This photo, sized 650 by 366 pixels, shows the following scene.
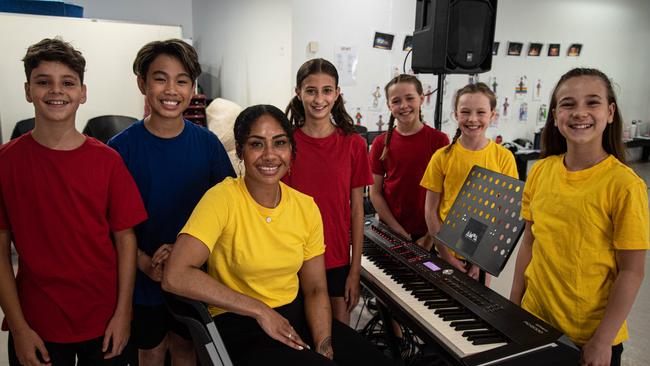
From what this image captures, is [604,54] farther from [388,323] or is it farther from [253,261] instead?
[253,261]

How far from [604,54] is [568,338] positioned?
21.8 ft

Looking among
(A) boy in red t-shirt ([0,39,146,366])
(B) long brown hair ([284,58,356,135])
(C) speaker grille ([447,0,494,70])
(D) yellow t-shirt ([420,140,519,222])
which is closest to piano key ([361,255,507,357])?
(D) yellow t-shirt ([420,140,519,222])

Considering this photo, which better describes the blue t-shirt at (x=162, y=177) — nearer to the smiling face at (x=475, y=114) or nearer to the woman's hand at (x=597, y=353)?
the smiling face at (x=475, y=114)

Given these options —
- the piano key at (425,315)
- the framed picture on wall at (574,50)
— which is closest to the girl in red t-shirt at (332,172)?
the piano key at (425,315)

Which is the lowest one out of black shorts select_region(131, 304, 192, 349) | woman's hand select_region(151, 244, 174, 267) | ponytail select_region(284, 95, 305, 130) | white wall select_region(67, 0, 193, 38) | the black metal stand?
the black metal stand

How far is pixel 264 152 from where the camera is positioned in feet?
4.94

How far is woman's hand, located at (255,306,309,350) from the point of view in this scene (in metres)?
1.37

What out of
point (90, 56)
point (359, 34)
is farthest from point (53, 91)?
point (359, 34)

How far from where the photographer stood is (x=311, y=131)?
1.93m

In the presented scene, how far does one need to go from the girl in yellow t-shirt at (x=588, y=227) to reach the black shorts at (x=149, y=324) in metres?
1.21

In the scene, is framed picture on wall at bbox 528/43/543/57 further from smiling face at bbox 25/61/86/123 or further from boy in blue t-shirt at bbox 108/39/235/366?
smiling face at bbox 25/61/86/123

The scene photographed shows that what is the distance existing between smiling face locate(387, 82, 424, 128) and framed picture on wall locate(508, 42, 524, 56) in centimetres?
409

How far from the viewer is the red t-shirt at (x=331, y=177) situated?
6.19 feet

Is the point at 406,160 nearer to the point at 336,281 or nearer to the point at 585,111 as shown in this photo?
the point at 336,281
